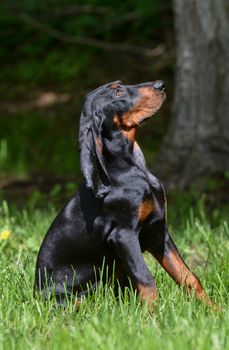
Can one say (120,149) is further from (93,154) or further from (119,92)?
(119,92)

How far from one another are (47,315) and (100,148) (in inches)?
35.6

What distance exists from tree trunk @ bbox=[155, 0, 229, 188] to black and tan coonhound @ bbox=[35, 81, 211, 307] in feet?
13.0

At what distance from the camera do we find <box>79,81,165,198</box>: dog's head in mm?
4293

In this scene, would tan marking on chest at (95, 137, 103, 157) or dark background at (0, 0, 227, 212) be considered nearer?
tan marking on chest at (95, 137, 103, 157)

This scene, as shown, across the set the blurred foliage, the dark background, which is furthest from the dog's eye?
the blurred foliage

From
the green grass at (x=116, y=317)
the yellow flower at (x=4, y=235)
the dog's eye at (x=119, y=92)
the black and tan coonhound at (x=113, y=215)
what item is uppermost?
the dog's eye at (x=119, y=92)

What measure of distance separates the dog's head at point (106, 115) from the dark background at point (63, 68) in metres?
5.62

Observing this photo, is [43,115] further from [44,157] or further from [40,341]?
[40,341]

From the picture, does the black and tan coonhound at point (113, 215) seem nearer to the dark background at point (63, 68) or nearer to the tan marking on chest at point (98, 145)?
the tan marking on chest at point (98, 145)

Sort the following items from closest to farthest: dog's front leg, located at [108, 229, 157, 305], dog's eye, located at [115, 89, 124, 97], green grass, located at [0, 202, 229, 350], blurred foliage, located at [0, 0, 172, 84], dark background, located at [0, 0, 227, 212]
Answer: green grass, located at [0, 202, 229, 350]
dog's front leg, located at [108, 229, 157, 305]
dog's eye, located at [115, 89, 124, 97]
dark background, located at [0, 0, 227, 212]
blurred foliage, located at [0, 0, 172, 84]

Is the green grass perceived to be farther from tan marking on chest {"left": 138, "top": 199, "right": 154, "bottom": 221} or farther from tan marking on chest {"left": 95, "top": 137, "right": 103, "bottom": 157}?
tan marking on chest {"left": 95, "top": 137, "right": 103, "bottom": 157}

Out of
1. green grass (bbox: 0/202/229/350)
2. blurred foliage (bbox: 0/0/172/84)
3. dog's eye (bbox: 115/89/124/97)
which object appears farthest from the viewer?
blurred foliage (bbox: 0/0/172/84)

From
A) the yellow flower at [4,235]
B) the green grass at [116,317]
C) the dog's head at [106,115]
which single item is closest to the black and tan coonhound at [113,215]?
the dog's head at [106,115]

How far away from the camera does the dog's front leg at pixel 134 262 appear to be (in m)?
4.22
